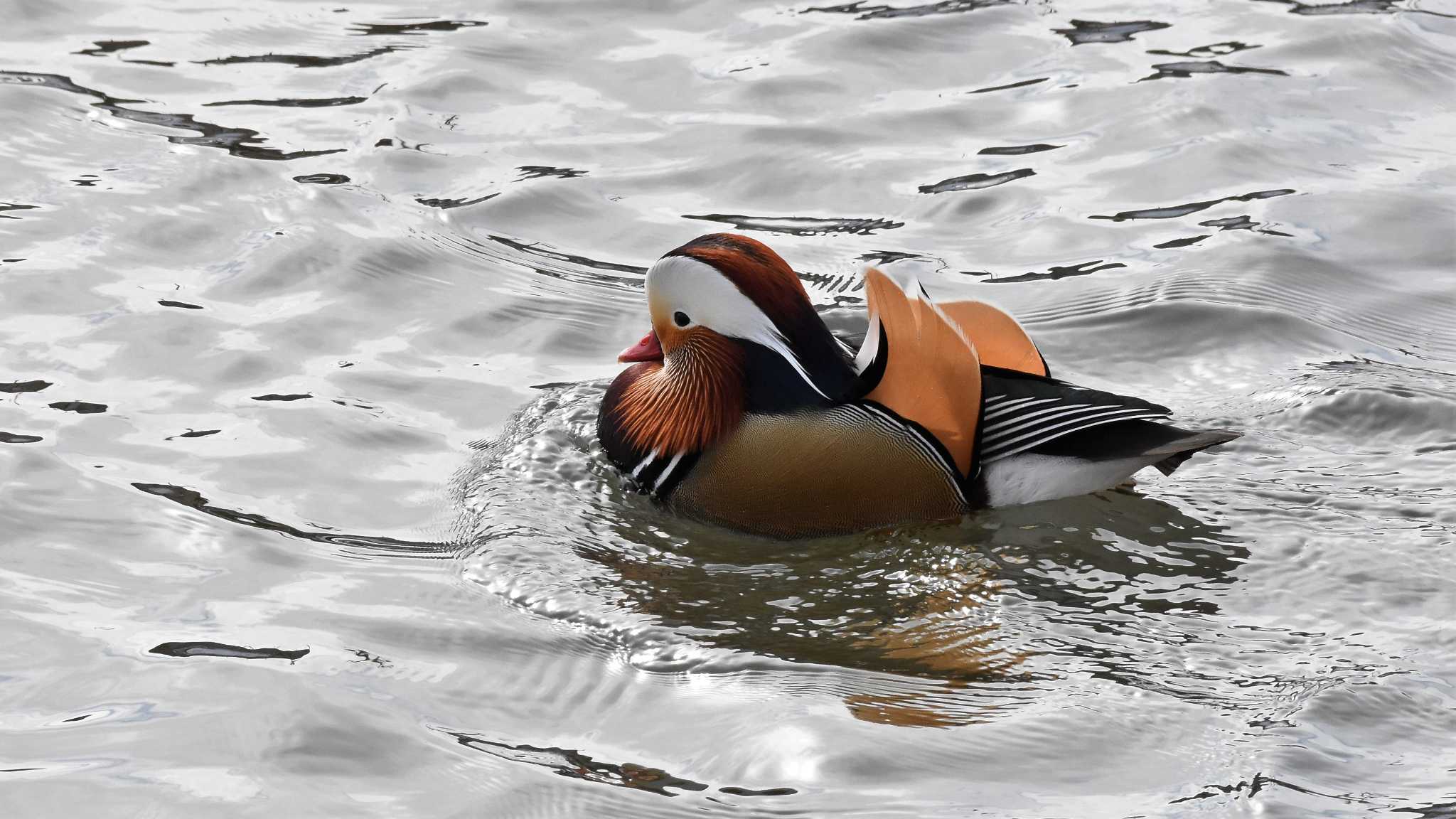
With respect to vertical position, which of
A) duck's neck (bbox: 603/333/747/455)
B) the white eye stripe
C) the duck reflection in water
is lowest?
the duck reflection in water

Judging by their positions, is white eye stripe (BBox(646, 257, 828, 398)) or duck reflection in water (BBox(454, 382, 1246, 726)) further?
white eye stripe (BBox(646, 257, 828, 398))

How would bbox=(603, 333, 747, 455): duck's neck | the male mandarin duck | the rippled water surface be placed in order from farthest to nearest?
bbox=(603, 333, 747, 455): duck's neck < the male mandarin duck < the rippled water surface

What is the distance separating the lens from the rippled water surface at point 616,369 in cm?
408

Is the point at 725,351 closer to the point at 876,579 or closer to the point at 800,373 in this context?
the point at 800,373

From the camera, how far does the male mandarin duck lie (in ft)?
16.8

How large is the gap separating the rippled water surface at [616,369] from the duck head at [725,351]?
10.4 inches

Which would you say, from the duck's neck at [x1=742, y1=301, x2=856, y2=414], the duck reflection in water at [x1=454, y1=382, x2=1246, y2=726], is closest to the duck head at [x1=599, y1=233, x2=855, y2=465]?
the duck's neck at [x1=742, y1=301, x2=856, y2=414]

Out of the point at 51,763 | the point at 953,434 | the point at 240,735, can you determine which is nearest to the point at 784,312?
the point at 953,434

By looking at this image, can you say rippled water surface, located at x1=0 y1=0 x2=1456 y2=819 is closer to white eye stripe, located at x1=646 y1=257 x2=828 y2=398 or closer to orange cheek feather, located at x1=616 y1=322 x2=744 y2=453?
orange cheek feather, located at x1=616 y1=322 x2=744 y2=453

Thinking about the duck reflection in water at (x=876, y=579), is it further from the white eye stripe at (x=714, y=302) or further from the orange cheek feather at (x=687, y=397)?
the white eye stripe at (x=714, y=302)

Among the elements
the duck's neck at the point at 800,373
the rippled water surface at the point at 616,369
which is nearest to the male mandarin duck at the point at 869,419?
the duck's neck at the point at 800,373

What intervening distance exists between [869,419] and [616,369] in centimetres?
147

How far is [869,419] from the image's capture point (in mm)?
5148

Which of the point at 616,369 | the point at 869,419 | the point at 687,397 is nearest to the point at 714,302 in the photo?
the point at 687,397
